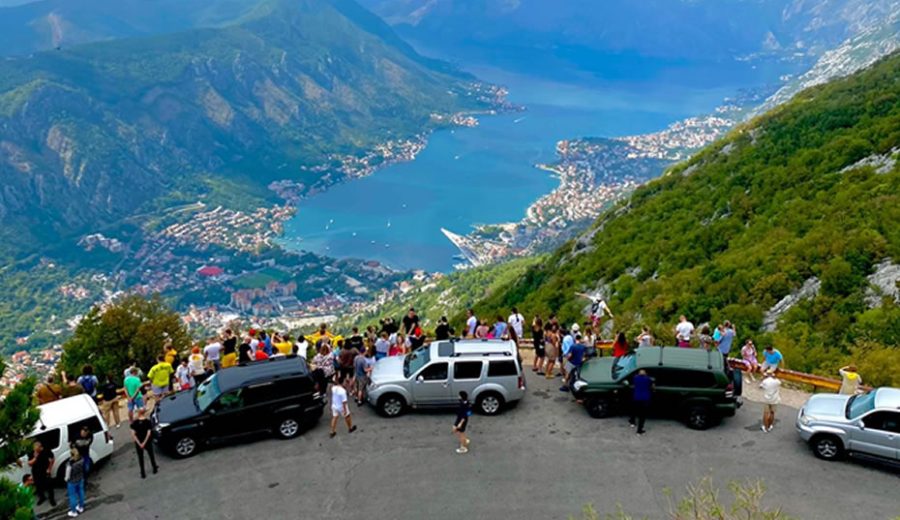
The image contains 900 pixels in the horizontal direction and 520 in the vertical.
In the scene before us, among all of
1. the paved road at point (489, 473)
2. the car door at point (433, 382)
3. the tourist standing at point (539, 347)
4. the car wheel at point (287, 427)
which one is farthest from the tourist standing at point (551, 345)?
the car wheel at point (287, 427)

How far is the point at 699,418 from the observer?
1720cm

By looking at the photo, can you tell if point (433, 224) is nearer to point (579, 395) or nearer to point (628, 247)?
point (628, 247)

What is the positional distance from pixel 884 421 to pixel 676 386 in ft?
14.5

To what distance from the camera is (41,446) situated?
14.8 metres

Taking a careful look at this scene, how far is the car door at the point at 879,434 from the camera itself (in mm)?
14836

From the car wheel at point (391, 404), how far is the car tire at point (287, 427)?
222 cm

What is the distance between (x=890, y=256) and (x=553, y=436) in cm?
1309

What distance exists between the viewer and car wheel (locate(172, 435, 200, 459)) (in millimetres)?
16891

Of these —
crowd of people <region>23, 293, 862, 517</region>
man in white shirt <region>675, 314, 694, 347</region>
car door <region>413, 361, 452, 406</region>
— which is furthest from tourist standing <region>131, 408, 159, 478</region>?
man in white shirt <region>675, 314, 694, 347</region>

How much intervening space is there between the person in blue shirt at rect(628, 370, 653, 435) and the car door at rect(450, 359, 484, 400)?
3.99 meters

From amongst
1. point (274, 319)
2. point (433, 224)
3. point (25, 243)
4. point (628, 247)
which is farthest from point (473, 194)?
point (628, 247)

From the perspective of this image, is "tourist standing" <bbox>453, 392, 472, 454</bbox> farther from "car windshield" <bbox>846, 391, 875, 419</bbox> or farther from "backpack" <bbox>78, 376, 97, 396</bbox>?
"backpack" <bbox>78, 376, 97, 396</bbox>

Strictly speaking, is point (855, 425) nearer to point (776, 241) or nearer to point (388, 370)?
point (388, 370)

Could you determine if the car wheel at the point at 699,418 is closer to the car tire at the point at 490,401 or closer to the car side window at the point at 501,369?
the car side window at the point at 501,369
